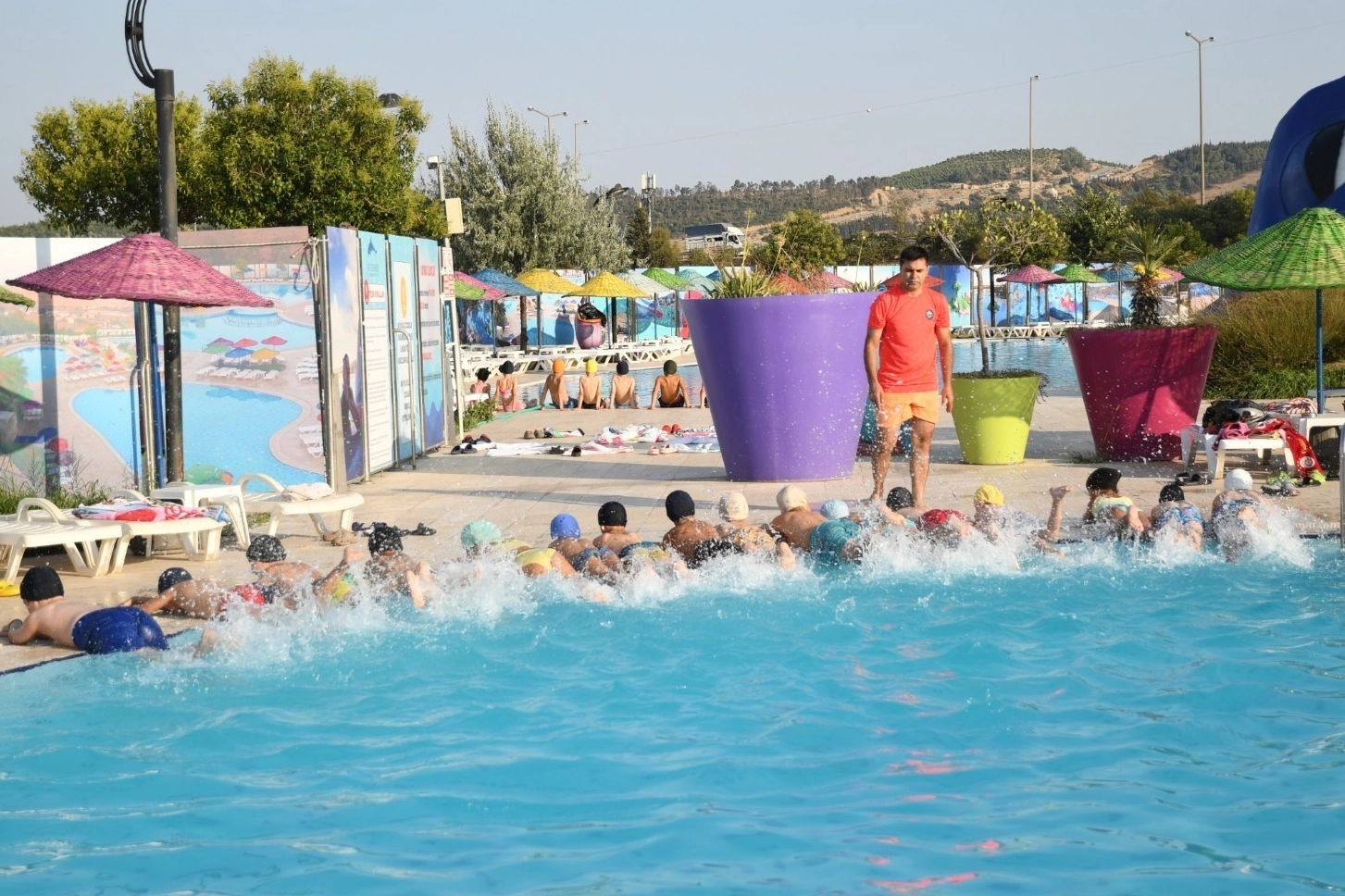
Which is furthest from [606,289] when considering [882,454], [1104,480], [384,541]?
[384,541]

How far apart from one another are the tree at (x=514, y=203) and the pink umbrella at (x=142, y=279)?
104ft

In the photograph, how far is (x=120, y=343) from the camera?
33.3 ft

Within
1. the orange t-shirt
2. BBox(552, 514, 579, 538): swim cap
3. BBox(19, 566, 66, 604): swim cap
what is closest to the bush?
the orange t-shirt

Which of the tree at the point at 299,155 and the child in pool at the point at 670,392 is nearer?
the child in pool at the point at 670,392

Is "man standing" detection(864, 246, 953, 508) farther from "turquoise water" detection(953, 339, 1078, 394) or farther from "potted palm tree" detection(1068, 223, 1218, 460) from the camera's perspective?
"turquoise water" detection(953, 339, 1078, 394)

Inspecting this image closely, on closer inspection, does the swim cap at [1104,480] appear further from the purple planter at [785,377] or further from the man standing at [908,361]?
the purple planter at [785,377]

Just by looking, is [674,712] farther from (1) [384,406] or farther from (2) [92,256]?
(1) [384,406]

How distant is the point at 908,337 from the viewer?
9.41m

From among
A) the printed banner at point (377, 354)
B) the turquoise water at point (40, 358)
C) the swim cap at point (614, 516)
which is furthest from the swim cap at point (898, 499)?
the turquoise water at point (40, 358)

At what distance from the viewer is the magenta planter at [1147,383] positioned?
37.3 feet

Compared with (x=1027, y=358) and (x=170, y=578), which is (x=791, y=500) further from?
(x=1027, y=358)

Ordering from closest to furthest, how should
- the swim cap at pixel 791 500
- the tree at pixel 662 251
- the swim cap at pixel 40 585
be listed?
the swim cap at pixel 40 585
the swim cap at pixel 791 500
the tree at pixel 662 251

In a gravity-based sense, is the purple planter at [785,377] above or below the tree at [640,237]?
below

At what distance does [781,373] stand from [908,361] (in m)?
1.53
